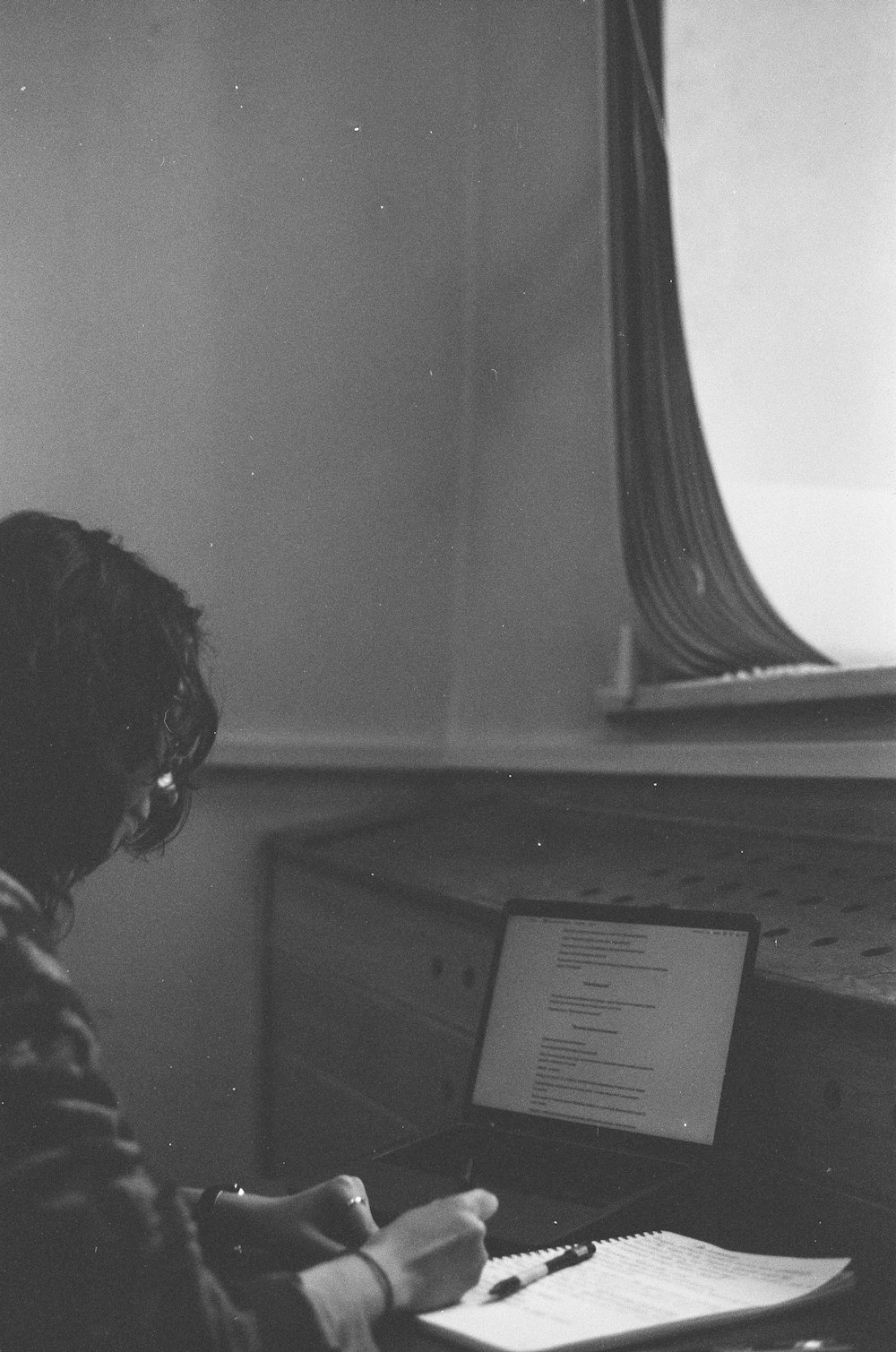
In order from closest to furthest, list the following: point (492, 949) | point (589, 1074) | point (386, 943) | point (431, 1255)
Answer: point (431, 1255), point (589, 1074), point (492, 949), point (386, 943)

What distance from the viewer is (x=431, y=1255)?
29.0 inches

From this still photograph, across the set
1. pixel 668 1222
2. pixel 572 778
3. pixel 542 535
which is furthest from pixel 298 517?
pixel 668 1222

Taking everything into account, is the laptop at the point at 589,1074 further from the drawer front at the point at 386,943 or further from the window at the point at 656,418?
the window at the point at 656,418

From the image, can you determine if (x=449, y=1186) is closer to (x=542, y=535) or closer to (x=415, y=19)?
(x=542, y=535)

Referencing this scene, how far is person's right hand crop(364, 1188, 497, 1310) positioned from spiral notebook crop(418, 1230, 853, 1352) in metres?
0.01

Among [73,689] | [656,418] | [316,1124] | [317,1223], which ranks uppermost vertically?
[656,418]

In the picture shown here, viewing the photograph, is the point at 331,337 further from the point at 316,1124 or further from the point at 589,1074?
the point at 589,1074

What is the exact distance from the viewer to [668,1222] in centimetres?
91

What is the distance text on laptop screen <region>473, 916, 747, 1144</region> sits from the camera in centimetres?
98

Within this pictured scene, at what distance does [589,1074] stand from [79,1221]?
0.51 m

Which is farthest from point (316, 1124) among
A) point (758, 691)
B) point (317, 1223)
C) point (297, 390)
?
point (297, 390)

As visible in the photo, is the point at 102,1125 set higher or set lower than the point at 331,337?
lower

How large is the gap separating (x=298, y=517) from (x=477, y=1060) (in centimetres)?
113

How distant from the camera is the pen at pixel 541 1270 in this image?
752 millimetres
